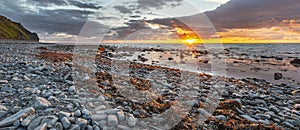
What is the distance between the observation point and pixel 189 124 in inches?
175

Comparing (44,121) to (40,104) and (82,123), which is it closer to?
(82,123)

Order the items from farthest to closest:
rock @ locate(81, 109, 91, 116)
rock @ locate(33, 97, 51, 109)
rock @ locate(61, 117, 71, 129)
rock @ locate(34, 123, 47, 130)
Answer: rock @ locate(33, 97, 51, 109) → rock @ locate(81, 109, 91, 116) → rock @ locate(61, 117, 71, 129) → rock @ locate(34, 123, 47, 130)

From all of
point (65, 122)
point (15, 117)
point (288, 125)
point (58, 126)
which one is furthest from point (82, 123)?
point (288, 125)

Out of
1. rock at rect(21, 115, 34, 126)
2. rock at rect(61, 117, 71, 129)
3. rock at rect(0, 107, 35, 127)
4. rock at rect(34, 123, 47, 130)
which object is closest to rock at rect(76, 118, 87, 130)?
rock at rect(61, 117, 71, 129)

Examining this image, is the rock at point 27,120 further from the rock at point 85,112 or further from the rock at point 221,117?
the rock at point 221,117

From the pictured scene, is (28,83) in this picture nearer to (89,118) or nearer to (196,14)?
(89,118)

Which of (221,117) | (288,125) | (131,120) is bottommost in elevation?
(288,125)

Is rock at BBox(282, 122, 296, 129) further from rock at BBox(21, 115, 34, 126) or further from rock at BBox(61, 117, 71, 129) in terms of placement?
rock at BBox(21, 115, 34, 126)

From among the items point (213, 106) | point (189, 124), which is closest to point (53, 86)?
point (189, 124)

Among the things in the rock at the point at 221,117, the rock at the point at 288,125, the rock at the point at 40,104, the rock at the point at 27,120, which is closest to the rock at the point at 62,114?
the rock at the point at 27,120

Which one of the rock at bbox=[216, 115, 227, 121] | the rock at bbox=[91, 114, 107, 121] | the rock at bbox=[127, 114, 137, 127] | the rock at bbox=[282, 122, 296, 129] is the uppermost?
the rock at bbox=[91, 114, 107, 121]

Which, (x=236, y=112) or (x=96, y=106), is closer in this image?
(x=96, y=106)

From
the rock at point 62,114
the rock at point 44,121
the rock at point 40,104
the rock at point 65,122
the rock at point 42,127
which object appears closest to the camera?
the rock at point 42,127

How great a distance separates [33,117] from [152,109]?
8.48ft
